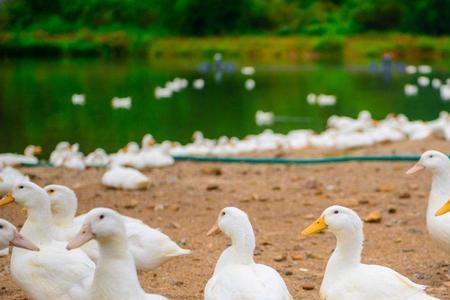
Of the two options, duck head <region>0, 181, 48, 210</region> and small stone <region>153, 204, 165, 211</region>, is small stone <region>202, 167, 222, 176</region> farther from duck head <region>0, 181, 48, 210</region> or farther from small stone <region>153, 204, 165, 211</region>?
duck head <region>0, 181, 48, 210</region>

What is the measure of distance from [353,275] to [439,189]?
5.62ft

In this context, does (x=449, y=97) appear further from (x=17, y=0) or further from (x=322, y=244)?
(x=17, y=0)

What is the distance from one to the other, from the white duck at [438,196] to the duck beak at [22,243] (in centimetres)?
271

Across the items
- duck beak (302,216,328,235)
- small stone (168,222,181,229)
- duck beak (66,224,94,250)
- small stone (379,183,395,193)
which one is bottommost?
small stone (168,222,181,229)

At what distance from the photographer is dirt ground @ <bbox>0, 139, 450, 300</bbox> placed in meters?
6.09

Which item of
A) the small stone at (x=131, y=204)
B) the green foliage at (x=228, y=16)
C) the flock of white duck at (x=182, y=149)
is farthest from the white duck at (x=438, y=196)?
the green foliage at (x=228, y=16)

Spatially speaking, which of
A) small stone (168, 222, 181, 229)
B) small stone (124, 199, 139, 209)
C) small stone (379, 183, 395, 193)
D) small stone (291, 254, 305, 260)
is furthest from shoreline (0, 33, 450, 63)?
small stone (291, 254, 305, 260)

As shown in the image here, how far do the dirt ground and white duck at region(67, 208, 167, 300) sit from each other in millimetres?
1306

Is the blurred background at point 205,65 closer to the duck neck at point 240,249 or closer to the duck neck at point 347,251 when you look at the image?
the duck neck at point 240,249

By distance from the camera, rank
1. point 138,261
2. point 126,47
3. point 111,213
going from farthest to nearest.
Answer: point 126,47 → point 138,261 → point 111,213

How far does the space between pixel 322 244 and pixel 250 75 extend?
95.4 feet

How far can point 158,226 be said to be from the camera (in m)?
7.48

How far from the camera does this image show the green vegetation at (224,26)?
1960 inches

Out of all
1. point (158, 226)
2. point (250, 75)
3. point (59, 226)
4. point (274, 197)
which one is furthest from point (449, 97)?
point (59, 226)
